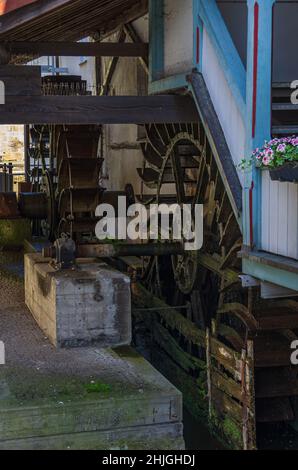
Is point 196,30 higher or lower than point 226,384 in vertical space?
higher

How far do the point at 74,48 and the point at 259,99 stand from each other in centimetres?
443

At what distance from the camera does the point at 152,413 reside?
6.22m

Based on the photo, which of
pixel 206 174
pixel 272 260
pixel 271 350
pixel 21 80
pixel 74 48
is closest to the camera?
pixel 272 260

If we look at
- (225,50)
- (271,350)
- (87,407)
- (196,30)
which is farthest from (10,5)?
(271,350)

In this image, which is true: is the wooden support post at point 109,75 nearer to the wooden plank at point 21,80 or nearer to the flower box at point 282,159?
the wooden plank at point 21,80

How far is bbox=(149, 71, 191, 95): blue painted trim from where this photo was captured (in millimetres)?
8406

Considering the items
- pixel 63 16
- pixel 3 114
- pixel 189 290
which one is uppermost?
pixel 63 16

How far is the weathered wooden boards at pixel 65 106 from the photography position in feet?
25.8

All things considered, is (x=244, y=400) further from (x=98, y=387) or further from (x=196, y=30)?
(x=196, y=30)

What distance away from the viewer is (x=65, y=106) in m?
7.98

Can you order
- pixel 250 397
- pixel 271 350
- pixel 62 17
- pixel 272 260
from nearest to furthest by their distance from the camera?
1. pixel 272 260
2. pixel 250 397
3. pixel 271 350
4. pixel 62 17
